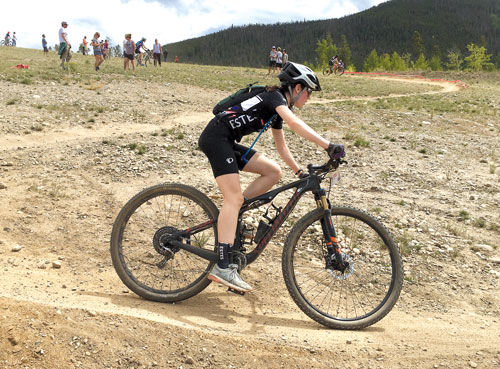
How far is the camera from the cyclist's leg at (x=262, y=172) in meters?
4.91

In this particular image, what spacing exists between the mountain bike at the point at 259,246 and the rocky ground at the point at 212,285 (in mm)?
262

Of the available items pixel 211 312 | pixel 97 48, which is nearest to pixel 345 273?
pixel 211 312

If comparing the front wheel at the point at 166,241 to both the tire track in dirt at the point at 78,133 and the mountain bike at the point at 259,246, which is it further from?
the tire track in dirt at the point at 78,133

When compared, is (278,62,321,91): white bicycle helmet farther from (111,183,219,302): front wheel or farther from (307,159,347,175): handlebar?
(111,183,219,302): front wheel

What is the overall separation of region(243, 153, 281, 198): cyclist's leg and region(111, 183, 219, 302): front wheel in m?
0.52

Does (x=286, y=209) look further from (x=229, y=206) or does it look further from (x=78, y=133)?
(x=78, y=133)

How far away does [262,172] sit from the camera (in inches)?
195

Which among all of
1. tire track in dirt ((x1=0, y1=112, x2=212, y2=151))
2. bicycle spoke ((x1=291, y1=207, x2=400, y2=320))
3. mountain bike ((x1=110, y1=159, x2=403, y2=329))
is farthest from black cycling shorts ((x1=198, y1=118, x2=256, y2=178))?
tire track in dirt ((x1=0, y1=112, x2=212, y2=151))

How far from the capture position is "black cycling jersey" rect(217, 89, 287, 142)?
451cm

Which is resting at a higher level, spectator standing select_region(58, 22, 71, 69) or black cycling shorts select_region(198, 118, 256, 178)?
spectator standing select_region(58, 22, 71, 69)

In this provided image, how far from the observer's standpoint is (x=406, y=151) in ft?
42.9

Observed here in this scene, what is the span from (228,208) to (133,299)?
1.63 meters

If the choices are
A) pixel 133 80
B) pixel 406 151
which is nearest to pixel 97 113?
pixel 133 80

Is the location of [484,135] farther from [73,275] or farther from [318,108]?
[73,275]
